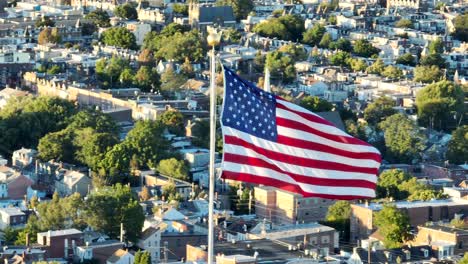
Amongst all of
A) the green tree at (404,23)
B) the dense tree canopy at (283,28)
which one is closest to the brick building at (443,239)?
the dense tree canopy at (283,28)

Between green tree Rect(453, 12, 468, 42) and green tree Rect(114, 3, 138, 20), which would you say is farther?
green tree Rect(114, 3, 138, 20)

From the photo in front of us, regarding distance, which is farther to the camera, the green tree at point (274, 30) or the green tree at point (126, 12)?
the green tree at point (126, 12)

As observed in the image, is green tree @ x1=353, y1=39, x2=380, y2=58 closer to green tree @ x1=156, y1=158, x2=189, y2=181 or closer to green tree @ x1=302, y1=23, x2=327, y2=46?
green tree @ x1=302, y1=23, x2=327, y2=46

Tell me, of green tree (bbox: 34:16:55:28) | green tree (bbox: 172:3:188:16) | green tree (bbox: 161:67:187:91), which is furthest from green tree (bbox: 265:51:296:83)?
green tree (bbox: 172:3:188:16)

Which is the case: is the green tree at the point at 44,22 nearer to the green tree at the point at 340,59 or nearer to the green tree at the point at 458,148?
the green tree at the point at 340,59

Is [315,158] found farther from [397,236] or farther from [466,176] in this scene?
[466,176]

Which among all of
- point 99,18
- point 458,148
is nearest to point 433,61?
point 99,18

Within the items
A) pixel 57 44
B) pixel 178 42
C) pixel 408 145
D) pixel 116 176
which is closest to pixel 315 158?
pixel 116 176
